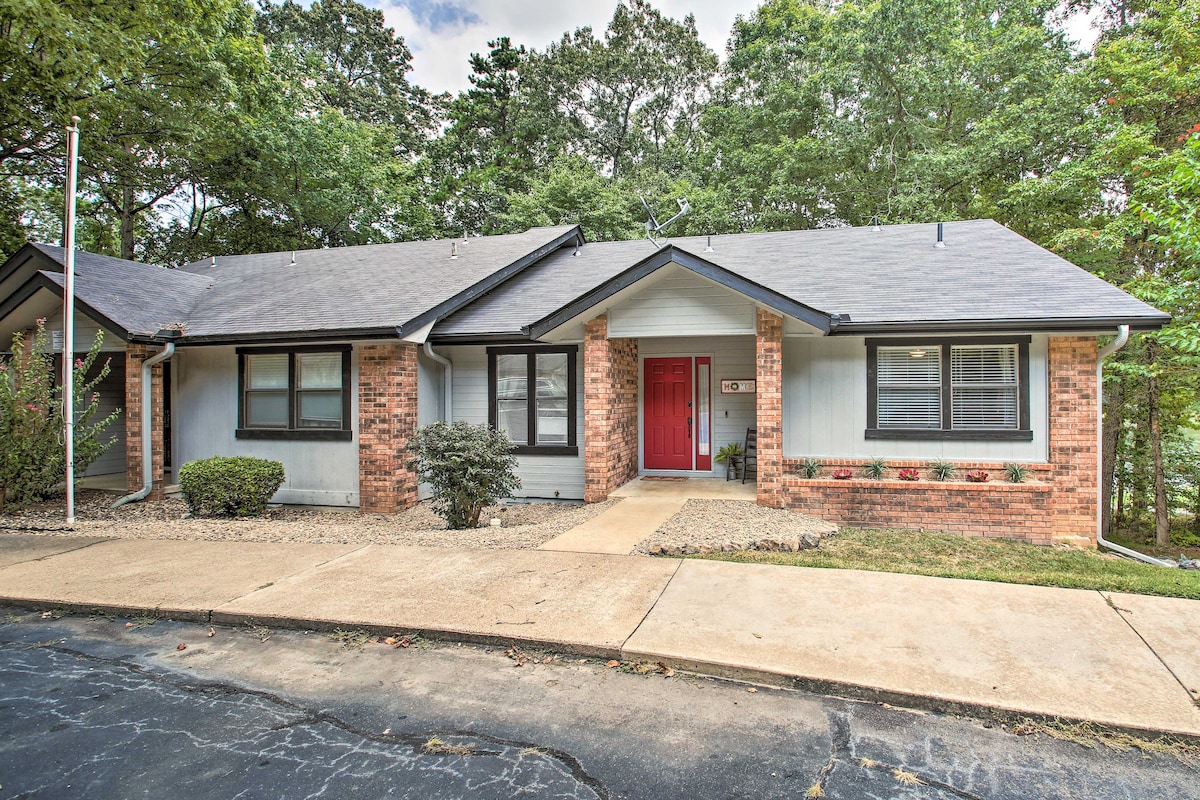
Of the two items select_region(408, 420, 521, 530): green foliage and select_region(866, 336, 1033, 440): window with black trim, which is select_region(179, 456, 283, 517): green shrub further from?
select_region(866, 336, 1033, 440): window with black trim

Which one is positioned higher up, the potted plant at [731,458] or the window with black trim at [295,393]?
the window with black trim at [295,393]

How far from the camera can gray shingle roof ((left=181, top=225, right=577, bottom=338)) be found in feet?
32.6

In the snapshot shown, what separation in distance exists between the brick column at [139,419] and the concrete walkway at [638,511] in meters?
7.57

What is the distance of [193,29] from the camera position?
1252 centimetres

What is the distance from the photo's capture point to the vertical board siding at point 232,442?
9.92 metres

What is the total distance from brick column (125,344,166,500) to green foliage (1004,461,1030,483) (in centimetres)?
1288

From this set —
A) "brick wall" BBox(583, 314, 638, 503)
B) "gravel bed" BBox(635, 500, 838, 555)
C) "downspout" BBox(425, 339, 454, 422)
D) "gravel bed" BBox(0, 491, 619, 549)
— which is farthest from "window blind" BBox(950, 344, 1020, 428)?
"downspout" BBox(425, 339, 454, 422)

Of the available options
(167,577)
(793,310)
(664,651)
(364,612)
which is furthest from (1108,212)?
(167,577)

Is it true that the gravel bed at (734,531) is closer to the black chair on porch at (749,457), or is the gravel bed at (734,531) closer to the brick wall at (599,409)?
the brick wall at (599,409)

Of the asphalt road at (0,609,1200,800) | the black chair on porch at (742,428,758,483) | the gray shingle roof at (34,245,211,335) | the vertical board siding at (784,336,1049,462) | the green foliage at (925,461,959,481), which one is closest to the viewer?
the asphalt road at (0,609,1200,800)

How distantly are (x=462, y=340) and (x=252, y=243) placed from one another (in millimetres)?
16438

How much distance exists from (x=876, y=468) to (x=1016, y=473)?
173 centimetres

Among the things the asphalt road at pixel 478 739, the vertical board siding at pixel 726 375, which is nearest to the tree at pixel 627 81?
the vertical board siding at pixel 726 375

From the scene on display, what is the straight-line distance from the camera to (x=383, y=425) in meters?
9.33
